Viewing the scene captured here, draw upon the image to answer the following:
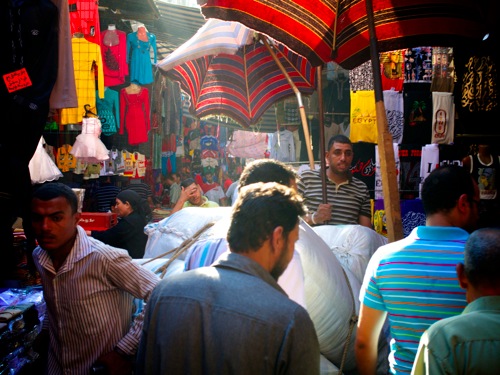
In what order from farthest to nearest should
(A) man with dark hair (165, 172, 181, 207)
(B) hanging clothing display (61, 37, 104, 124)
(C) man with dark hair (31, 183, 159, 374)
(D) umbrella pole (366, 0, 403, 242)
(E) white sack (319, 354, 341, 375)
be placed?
(A) man with dark hair (165, 172, 181, 207)
(B) hanging clothing display (61, 37, 104, 124)
(D) umbrella pole (366, 0, 403, 242)
(E) white sack (319, 354, 341, 375)
(C) man with dark hair (31, 183, 159, 374)

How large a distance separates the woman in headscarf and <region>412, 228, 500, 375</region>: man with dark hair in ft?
13.6

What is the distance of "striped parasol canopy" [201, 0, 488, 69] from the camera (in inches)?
147

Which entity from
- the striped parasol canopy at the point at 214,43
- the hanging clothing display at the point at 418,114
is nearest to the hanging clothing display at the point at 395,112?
the hanging clothing display at the point at 418,114

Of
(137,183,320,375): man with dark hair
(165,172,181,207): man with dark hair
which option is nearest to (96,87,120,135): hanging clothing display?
(165,172,181,207): man with dark hair

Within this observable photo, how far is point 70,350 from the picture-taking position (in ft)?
8.05

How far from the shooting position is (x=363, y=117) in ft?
27.1

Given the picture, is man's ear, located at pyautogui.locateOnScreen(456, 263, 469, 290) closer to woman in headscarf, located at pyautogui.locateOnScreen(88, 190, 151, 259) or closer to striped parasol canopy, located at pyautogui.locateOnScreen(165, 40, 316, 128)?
woman in headscarf, located at pyautogui.locateOnScreen(88, 190, 151, 259)

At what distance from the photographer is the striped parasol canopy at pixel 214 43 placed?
612 cm

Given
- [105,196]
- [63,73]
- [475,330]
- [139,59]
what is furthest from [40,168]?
[475,330]

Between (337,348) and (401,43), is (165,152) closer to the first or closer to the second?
(401,43)

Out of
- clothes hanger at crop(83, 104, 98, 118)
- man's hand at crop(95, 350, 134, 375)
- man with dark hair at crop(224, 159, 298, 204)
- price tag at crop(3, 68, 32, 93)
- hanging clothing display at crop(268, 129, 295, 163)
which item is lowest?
man's hand at crop(95, 350, 134, 375)

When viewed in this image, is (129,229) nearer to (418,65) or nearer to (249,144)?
(418,65)

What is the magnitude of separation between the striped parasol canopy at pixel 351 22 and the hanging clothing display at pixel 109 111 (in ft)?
17.9

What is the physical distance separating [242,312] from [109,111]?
8.01 metres
